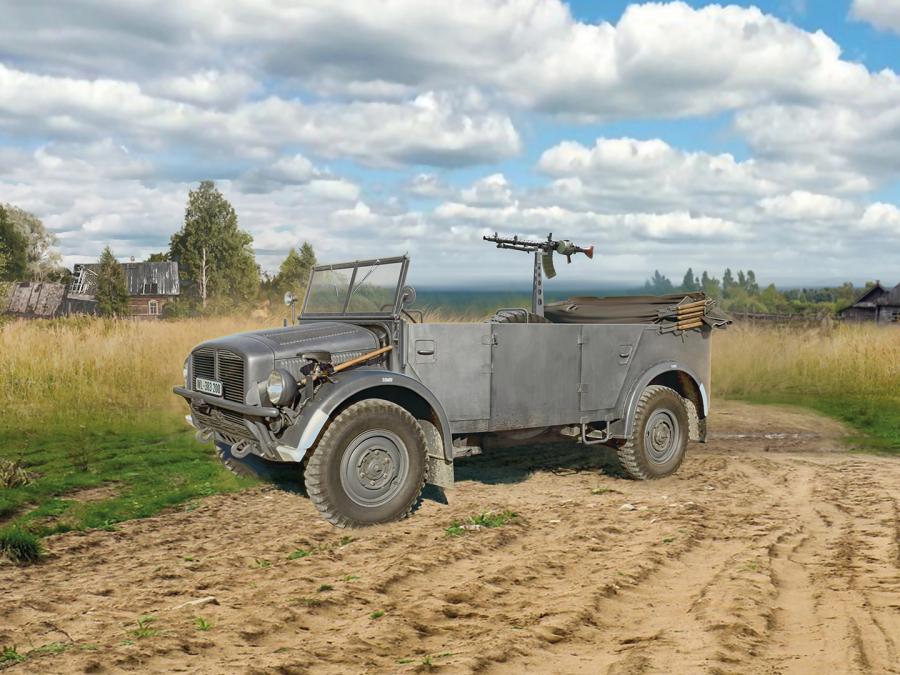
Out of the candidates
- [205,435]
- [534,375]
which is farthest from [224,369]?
[534,375]

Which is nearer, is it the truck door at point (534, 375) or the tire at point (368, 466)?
the tire at point (368, 466)

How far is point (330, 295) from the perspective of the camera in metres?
7.19

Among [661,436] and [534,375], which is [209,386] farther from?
[661,436]

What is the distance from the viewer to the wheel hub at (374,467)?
225 inches

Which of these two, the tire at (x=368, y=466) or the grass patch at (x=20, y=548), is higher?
the tire at (x=368, y=466)

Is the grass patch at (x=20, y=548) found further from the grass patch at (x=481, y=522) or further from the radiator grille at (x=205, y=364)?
the grass patch at (x=481, y=522)

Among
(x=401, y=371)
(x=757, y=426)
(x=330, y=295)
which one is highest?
(x=330, y=295)

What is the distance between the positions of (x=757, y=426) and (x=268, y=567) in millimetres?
9133

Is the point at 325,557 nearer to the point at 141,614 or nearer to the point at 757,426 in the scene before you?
the point at 141,614

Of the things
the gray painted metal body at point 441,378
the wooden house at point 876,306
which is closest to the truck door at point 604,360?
the gray painted metal body at point 441,378

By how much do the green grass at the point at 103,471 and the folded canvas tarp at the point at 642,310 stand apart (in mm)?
4169

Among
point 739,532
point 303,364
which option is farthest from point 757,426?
point 303,364

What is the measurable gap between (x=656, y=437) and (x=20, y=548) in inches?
226

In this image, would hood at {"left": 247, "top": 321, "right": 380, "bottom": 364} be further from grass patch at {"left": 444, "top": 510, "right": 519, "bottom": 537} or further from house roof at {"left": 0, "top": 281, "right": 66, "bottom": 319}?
house roof at {"left": 0, "top": 281, "right": 66, "bottom": 319}
